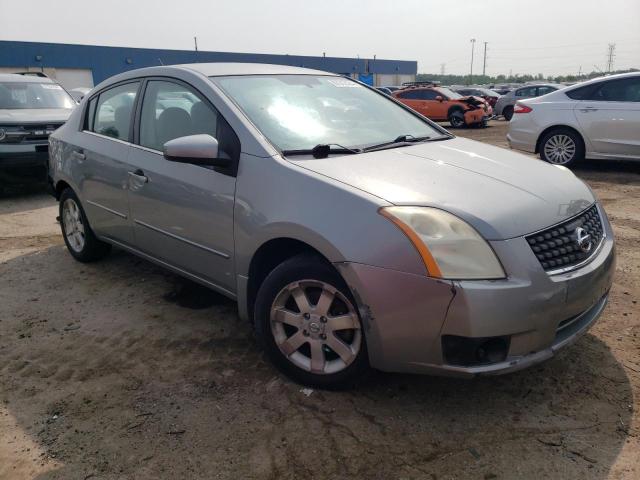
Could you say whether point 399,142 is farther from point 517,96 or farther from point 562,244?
point 517,96

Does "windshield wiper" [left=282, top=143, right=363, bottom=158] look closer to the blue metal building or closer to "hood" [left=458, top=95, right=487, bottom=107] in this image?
"hood" [left=458, top=95, right=487, bottom=107]

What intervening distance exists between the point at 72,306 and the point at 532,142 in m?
7.62

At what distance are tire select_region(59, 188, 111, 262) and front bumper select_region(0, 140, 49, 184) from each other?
311 cm

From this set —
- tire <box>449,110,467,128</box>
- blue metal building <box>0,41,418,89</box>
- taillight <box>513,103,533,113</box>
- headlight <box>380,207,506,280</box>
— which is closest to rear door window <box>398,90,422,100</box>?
tire <box>449,110,467,128</box>

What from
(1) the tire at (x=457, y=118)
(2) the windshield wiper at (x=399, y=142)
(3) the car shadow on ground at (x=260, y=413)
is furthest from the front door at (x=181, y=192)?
(1) the tire at (x=457, y=118)

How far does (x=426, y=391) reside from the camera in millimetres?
2771

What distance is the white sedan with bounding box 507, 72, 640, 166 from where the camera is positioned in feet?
26.0

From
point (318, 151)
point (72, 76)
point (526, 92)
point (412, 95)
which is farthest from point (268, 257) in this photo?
point (72, 76)

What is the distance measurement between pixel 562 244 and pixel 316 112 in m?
1.66

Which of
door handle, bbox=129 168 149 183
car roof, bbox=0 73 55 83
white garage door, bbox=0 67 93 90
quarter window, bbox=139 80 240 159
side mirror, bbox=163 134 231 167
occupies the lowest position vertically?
door handle, bbox=129 168 149 183

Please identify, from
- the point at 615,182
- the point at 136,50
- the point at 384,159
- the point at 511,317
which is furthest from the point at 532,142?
the point at 136,50

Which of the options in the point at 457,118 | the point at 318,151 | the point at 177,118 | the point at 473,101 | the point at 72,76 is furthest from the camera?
the point at 72,76

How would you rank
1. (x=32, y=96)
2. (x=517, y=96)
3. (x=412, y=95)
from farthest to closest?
(x=517, y=96) < (x=412, y=95) < (x=32, y=96)

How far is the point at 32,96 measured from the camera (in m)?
8.65
